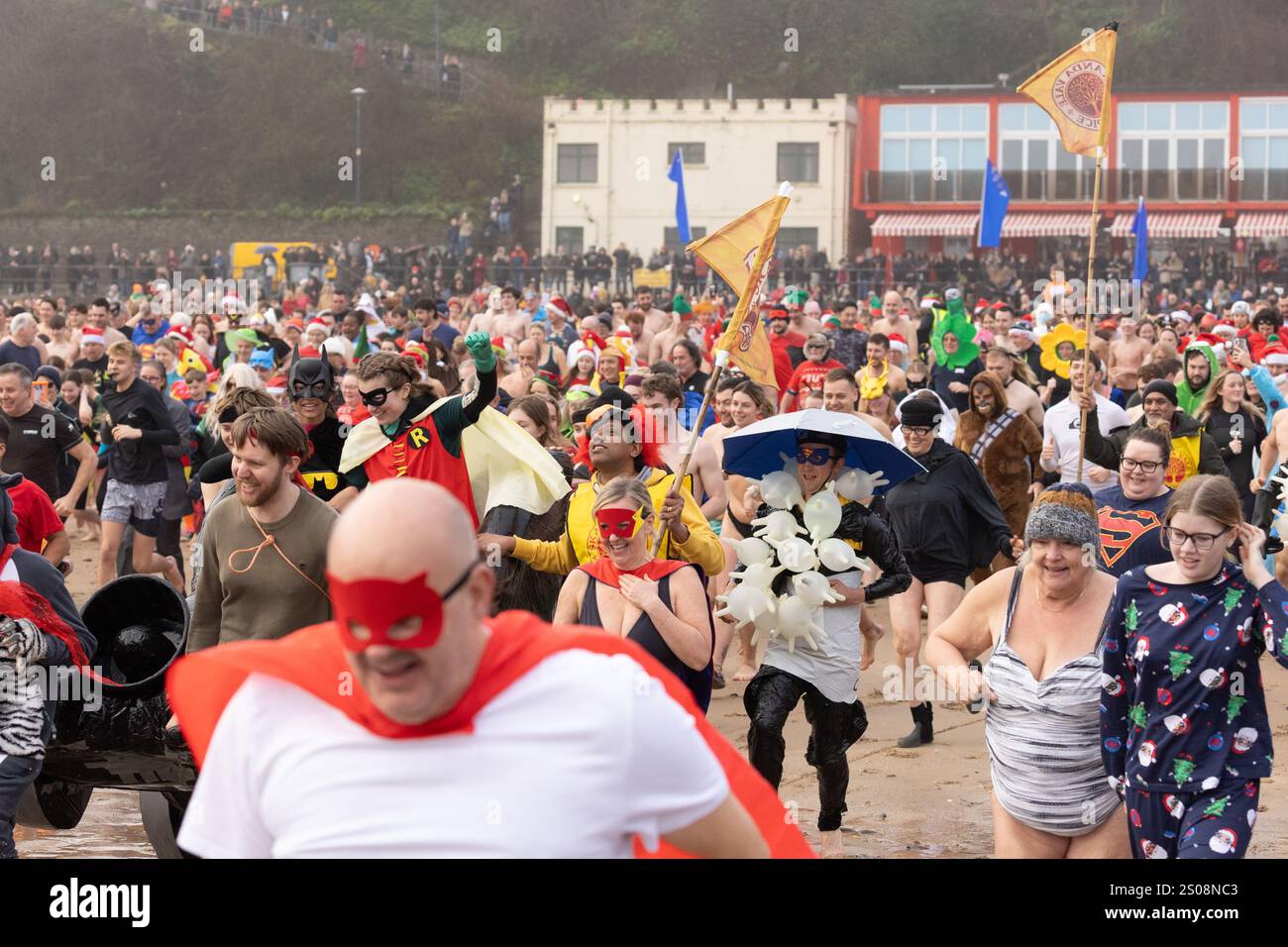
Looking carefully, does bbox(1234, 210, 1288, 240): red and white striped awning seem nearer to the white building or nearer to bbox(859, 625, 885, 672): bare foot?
the white building

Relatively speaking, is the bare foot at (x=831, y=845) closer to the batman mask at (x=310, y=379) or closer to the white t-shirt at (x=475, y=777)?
the batman mask at (x=310, y=379)

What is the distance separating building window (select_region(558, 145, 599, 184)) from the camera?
5538cm

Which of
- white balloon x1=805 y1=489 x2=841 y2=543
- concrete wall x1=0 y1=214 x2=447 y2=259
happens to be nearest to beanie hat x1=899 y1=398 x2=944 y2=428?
white balloon x1=805 y1=489 x2=841 y2=543

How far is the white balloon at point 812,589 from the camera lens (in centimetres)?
638

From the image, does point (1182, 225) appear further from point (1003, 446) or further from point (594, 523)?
point (594, 523)

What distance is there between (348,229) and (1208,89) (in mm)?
26407

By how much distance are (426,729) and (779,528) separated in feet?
13.7

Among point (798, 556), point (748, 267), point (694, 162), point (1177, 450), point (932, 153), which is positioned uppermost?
point (932, 153)

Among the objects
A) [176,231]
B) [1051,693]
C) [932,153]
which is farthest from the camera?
[176,231]

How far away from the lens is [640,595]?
19.1 feet

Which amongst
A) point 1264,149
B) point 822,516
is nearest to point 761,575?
point 822,516

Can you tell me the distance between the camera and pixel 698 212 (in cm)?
5516

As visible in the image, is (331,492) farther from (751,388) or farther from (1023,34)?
(1023,34)
